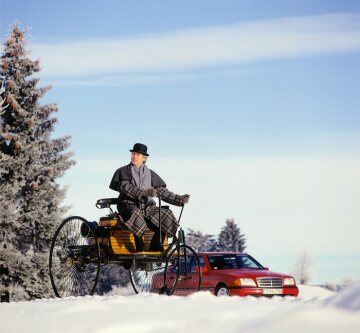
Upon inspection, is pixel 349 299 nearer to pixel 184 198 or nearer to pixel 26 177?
pixel 184 198

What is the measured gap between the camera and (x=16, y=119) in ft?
114

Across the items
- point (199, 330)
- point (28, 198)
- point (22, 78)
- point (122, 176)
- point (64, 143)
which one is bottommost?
point (199, 330)

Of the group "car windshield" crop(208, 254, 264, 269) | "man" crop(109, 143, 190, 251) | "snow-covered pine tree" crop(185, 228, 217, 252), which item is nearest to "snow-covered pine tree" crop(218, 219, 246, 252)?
"snow-covered pine tree" crop(185, 228, 217, 252)

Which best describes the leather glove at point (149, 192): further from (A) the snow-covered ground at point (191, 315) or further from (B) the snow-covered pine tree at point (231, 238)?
(B) the snow-covered pine tree at point (231, 238)

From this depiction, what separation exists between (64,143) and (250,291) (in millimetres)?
19673

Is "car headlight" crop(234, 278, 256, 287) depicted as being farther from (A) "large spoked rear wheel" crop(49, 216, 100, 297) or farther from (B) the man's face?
(B) the man's face

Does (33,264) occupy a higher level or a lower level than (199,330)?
higher

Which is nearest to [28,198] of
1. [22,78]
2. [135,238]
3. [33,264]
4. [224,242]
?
[33,264]

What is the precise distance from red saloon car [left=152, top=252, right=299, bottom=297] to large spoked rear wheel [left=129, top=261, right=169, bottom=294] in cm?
366


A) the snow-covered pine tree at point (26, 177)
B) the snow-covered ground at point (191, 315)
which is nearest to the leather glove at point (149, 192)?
the snow-covered ground at point (191, 315)

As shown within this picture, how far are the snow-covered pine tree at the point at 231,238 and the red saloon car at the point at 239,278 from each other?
78.6 metres

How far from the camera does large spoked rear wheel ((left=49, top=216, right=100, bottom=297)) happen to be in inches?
481

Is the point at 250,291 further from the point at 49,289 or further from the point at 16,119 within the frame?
the point at 16,119

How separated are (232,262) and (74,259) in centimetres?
744
